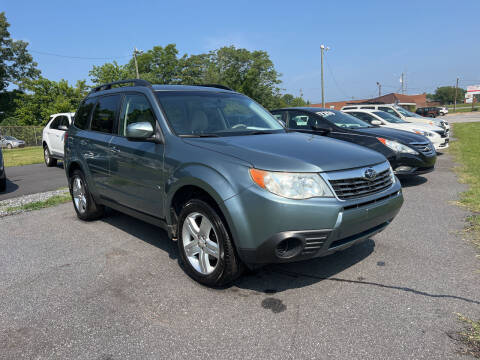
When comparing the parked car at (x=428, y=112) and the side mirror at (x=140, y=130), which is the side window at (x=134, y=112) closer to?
the side mirror at (x=140, y=130)

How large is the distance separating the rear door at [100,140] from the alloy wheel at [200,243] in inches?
65.5

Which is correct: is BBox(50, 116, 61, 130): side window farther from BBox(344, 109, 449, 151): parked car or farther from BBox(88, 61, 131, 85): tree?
BBox(88, 61, 131, 85): tree

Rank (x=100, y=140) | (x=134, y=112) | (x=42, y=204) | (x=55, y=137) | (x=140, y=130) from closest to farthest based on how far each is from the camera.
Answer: (x=140, y=130)
(x=134, y=112)
(x=100, y=140)
(x=42, y=204)
(x=55, y=137)

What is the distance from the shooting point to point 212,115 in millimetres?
3975

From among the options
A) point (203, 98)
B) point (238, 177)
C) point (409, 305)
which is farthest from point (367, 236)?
point (203, 98)

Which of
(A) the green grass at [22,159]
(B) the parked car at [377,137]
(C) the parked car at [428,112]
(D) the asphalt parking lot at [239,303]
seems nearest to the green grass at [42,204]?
(D) the asphalt parking lot at [239,303]

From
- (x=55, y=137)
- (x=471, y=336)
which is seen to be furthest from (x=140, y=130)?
(x=55, y=137)

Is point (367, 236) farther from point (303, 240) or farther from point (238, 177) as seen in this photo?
point (238, 177)

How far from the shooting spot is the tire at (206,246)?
2977 mm

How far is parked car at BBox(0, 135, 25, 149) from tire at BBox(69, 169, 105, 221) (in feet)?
104

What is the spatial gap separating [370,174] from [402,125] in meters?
9.28

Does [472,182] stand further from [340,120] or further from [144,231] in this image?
[144,231]

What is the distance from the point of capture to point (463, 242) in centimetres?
415

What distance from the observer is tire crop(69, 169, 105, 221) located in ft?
17.1
